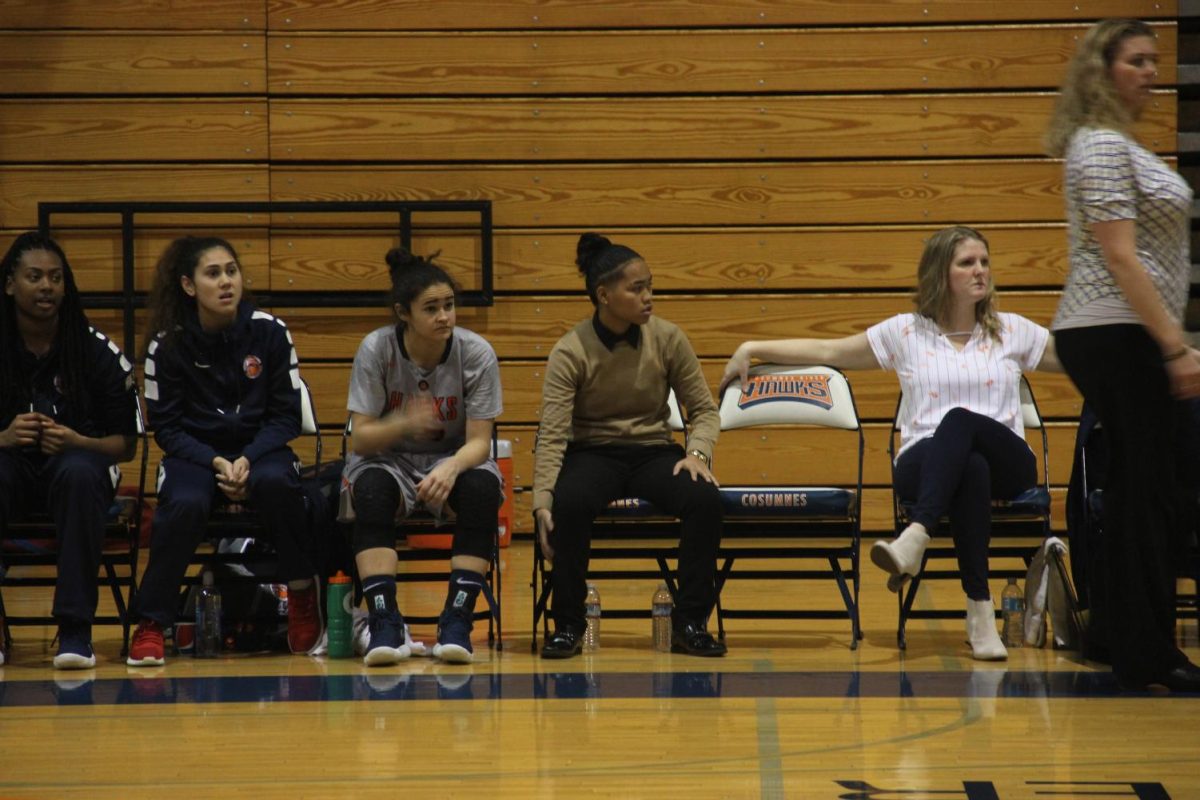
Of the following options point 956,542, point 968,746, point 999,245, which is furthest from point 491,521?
point 999,245

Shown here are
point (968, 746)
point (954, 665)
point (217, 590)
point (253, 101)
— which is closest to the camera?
point (968, 746)

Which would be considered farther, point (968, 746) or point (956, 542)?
point (956, 542)

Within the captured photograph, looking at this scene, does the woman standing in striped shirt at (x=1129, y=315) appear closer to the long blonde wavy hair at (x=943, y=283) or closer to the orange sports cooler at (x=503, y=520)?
the long blonde wavy hair at (x=943, y=283)

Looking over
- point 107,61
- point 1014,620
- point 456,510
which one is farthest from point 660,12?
point 1014,620

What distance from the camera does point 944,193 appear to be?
678cm

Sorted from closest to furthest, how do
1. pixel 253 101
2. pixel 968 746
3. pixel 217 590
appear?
pixel 968 746
pixel 217 590
pixel 253 101

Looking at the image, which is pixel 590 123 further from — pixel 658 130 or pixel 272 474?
pixel 272 474

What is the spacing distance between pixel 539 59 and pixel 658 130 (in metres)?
0.64

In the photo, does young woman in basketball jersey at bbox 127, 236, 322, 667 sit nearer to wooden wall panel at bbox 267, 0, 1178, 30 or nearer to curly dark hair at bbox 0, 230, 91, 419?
curly dark hair at bbox 0, 230, 91, 419

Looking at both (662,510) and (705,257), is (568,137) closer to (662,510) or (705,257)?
(705,257)

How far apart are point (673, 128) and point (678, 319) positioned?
0.88 metres

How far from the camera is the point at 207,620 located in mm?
4418

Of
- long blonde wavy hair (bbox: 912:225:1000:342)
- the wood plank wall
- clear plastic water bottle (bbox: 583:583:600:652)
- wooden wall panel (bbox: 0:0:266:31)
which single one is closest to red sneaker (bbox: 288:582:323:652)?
clear plastic water bottle (bbox: 583:583:600:652)

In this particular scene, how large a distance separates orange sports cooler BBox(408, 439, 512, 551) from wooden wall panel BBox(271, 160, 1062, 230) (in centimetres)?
120
